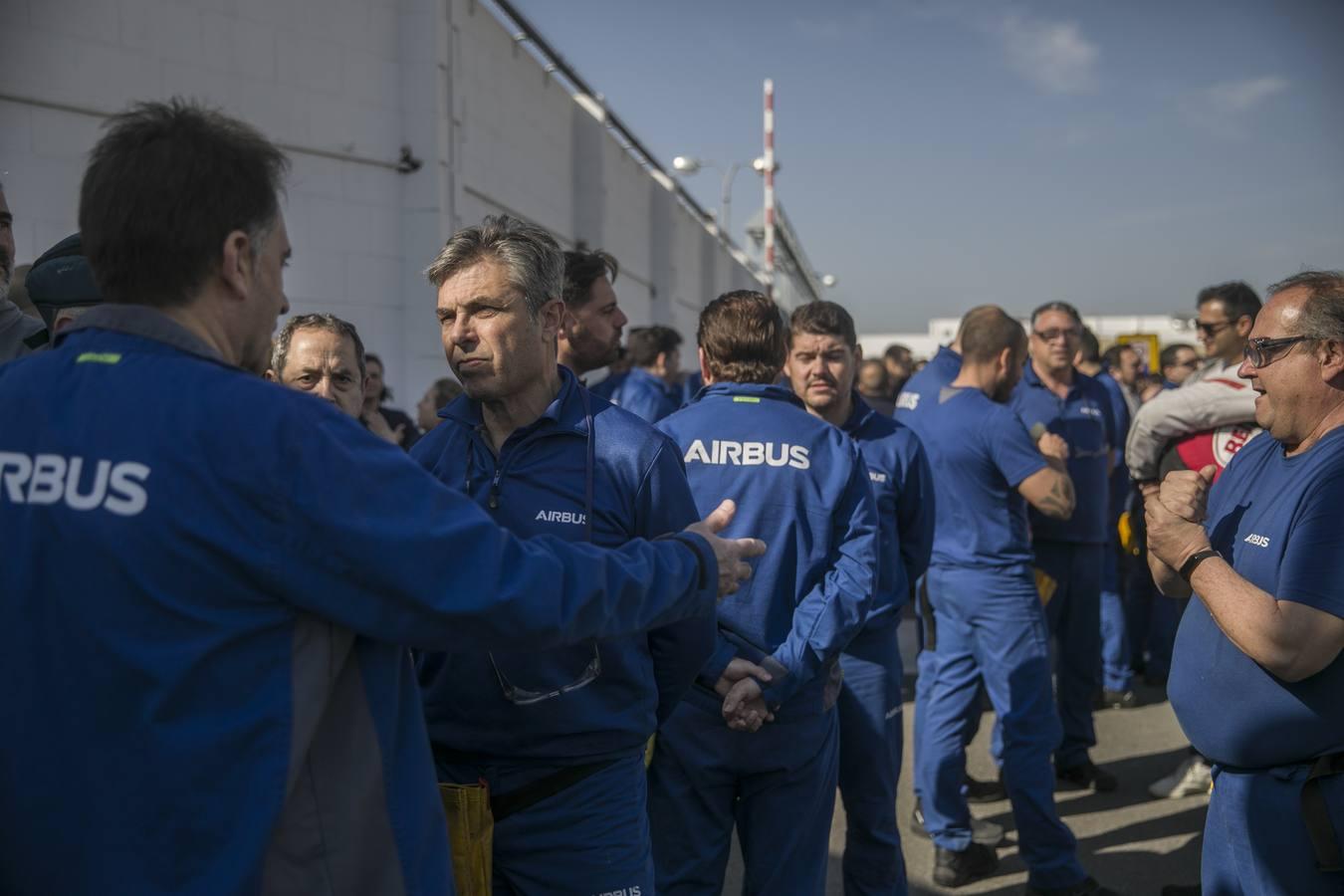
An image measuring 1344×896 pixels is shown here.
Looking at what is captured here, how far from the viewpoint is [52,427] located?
143 centimetres

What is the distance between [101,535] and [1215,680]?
7.87ft

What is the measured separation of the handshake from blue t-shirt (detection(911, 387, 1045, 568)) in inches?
77.3

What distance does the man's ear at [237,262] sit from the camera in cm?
153

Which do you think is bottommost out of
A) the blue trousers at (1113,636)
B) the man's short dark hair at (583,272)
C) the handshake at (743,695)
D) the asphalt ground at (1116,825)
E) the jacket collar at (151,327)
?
the asphalt ground at (1116,825)

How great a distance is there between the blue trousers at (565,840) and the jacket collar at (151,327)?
46.5 inches

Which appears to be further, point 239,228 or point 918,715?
point 918,715

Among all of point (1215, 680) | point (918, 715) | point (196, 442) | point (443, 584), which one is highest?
point (196, 442)

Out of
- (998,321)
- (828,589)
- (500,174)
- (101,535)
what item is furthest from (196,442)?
(500,174)

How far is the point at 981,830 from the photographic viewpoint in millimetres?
4980

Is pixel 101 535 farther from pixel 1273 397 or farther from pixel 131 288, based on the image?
pixel 1273 397

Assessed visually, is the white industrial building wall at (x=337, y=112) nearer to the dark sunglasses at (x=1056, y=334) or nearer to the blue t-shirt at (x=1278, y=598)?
the dark sunglasses at (x=1056, y=334)

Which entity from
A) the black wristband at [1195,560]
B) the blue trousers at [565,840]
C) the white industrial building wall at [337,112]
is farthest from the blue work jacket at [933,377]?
the blue trousers at [565,840]

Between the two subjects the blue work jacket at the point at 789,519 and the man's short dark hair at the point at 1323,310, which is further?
the blue work jacket at the point at 789,519

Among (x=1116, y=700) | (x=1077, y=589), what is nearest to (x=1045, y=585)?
(x=1077, y=589)
